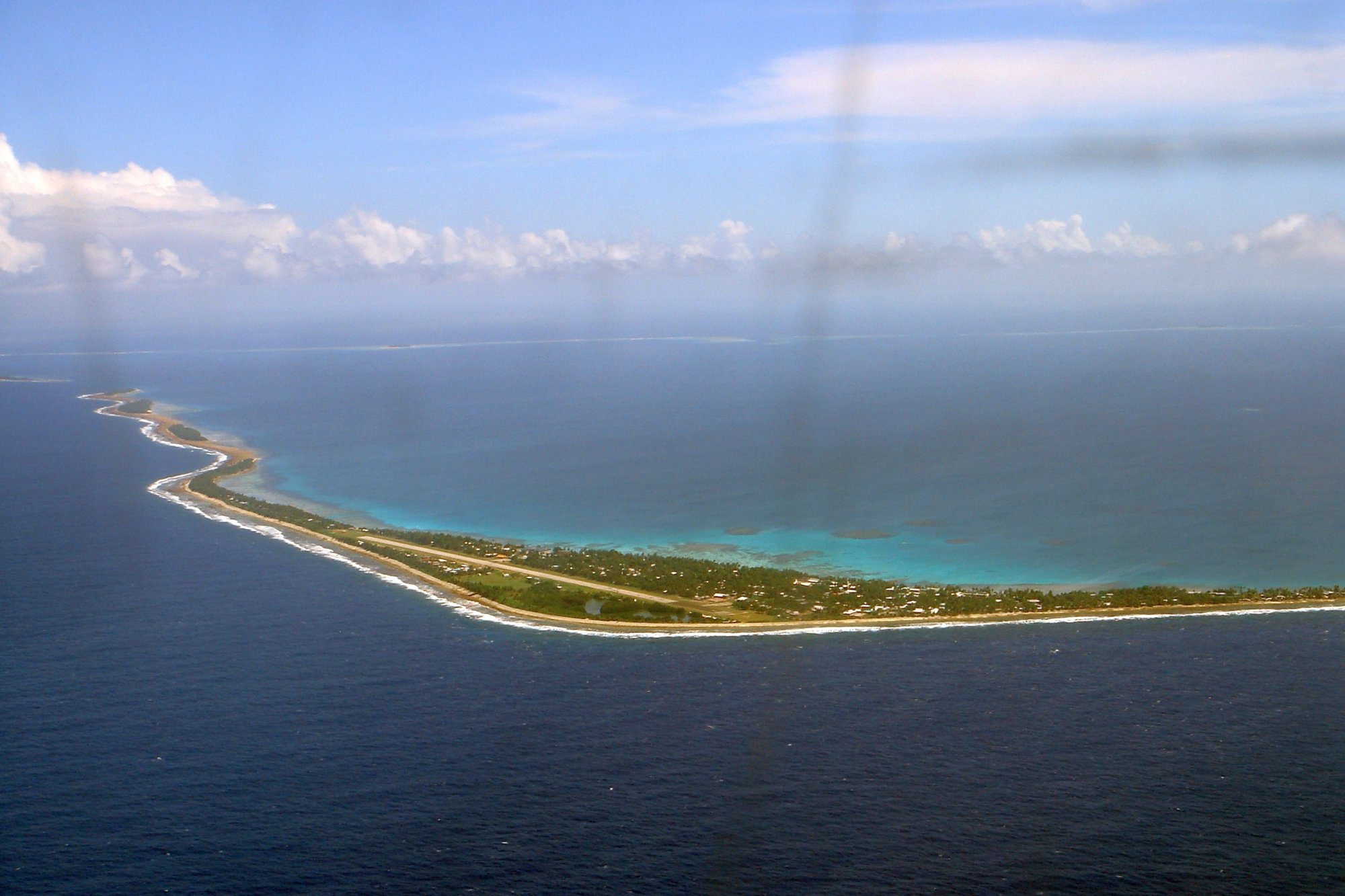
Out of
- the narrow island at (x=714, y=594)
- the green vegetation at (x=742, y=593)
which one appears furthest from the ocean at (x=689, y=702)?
the green vegetation at (x=742, y=593)

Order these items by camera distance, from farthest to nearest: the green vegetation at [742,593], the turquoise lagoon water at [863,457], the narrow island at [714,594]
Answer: the turquoise lagoon water at [863,457]
the green vegetation at [742,593]
the narrow island at [714,594]

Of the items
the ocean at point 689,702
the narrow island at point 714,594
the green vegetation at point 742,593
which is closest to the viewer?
the ocean at point 689,702

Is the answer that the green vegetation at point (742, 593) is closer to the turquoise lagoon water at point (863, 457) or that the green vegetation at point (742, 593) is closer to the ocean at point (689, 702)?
the ocean at point (689, 702)

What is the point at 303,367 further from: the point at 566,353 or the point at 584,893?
the point at 584,893

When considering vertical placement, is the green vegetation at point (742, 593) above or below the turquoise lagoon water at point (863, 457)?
below

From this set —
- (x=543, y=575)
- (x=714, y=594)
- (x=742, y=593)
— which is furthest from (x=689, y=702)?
(x=543, y=575)

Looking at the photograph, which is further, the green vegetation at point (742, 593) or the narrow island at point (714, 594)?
the green vegetation at point (742, 593)

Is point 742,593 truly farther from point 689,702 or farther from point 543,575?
point 689,702

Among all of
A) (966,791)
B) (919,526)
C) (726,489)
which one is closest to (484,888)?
(966,791)
